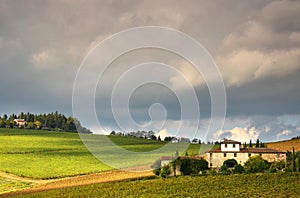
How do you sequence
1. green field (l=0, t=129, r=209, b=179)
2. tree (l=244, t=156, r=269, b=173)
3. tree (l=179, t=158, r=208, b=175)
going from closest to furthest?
1. tree (l=244, t=156, r=269, b=173)
2. tree (l=179, t=158, r=208, b=175)
3. green field (l=0, t=129, r=209, b=179)

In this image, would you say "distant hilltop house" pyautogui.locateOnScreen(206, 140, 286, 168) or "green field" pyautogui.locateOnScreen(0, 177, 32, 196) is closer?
"green field" pyautogui.locateOnScreen(0, 177, 32, 196)

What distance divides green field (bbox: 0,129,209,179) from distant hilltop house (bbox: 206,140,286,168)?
13.1m

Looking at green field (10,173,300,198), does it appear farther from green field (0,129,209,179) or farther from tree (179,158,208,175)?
green field (0,129,209,179)

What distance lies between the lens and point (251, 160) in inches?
2559

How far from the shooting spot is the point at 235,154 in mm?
71188

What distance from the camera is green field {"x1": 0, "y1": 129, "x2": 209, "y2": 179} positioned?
71.3 m

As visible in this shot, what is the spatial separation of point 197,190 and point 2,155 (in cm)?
4863

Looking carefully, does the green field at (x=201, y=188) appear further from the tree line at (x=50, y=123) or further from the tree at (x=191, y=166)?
the tree line at (x=50, y=123)

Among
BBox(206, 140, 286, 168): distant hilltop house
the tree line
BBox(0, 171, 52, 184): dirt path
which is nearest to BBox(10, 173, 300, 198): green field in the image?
BBox(0, 171, 52, 184): dirt path

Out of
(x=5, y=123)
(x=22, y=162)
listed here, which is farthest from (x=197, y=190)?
(x=5, y=123)

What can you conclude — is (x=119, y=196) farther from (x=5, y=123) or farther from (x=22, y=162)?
(x=5, y=123)

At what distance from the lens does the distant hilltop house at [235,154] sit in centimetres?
7075

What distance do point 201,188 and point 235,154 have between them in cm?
2598

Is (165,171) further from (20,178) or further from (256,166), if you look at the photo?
(20,178)
